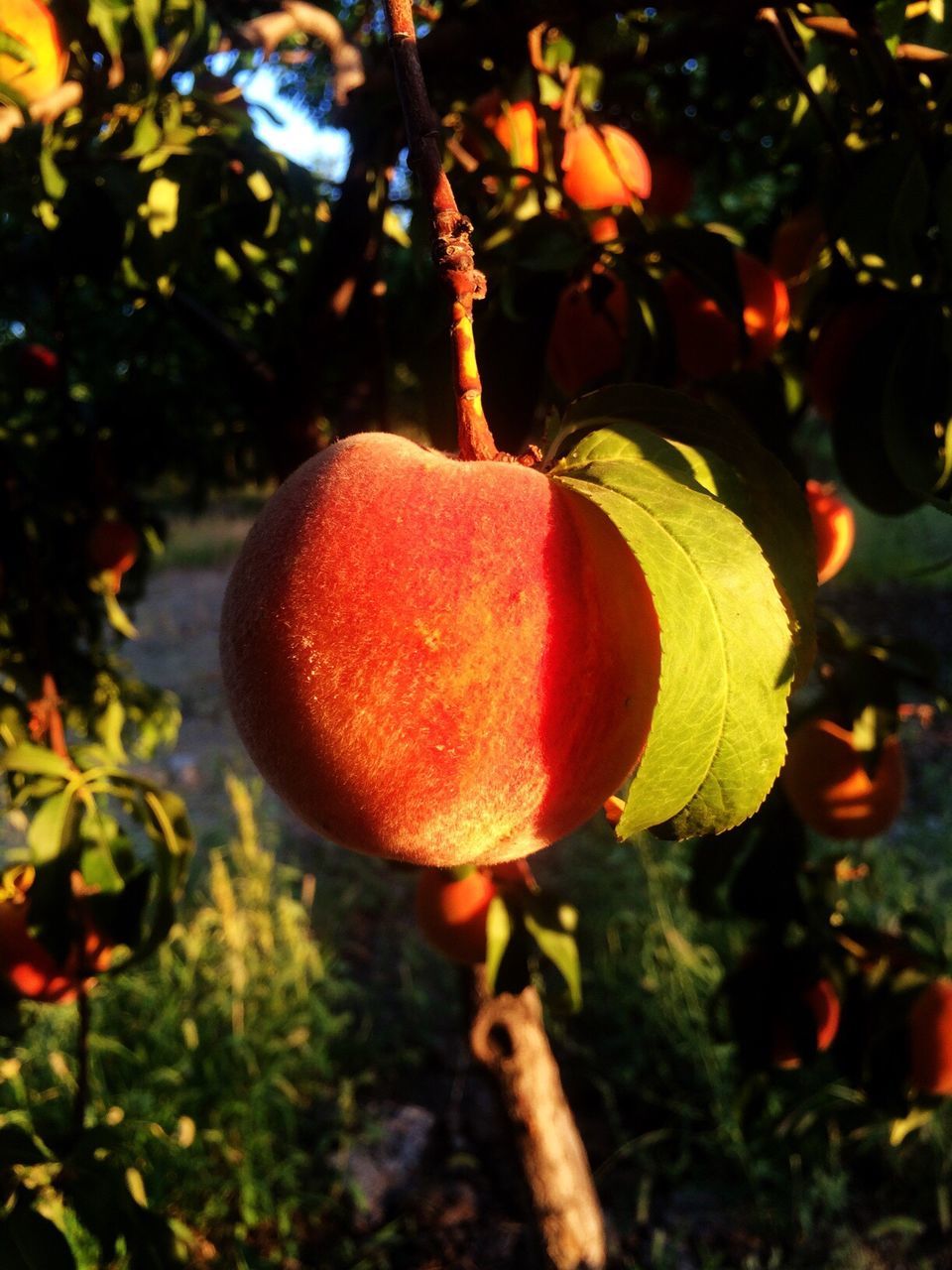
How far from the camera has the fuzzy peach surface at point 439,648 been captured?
38 cm

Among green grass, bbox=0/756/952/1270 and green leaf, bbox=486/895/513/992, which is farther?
green grass, bbox=0/756/952/1270

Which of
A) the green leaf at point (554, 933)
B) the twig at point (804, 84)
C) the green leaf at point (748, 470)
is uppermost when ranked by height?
the twig at point (804, 84)

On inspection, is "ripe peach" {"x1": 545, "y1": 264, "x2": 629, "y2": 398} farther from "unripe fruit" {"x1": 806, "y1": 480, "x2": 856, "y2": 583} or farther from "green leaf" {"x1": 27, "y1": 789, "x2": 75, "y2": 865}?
"green leaf" {"x1": 27, "y1": 789, "x2": 75, "y2": 865}

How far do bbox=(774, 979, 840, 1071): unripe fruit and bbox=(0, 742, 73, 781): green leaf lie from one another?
777 millimetres

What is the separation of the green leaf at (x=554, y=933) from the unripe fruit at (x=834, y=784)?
0.97ft

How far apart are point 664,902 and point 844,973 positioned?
4.14 ft

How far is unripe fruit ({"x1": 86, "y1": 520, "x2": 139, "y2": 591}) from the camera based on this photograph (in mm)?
1231

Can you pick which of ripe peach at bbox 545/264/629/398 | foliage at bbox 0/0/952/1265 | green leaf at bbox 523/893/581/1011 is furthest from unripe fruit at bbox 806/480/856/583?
green leaf at bbox 523/893/581/1011

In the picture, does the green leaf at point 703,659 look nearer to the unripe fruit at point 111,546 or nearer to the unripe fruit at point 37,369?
the unripe fruit at point 111,546

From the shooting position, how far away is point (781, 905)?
1040 mm

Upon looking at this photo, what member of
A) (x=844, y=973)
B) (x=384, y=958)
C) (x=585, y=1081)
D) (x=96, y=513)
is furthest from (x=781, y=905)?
(x=384, y=958)

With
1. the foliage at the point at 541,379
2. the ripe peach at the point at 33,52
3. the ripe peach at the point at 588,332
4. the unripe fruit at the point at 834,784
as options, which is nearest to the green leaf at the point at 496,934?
the foliage at the point at 541,379

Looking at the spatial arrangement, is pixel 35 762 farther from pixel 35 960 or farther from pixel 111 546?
pixel 111 546

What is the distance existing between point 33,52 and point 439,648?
76 centimetres
